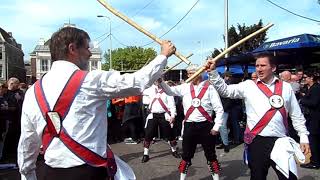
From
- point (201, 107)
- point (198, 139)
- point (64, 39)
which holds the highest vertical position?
point (64, 39)

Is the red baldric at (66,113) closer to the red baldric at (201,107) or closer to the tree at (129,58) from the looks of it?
the red baldric at (201,107)

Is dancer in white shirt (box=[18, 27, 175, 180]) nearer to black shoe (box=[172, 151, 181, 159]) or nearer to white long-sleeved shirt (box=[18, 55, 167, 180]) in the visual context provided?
white long-sleeved shirt (box=[18, 55, 167, 180])

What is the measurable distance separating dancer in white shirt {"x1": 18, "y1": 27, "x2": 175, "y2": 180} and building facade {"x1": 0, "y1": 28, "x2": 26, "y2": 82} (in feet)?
268

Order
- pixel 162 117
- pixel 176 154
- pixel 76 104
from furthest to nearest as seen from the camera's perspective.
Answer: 1. pixel 162 117
2. pixel 176 154
3. pixel 76 104

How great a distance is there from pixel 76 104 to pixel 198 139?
4517 mm

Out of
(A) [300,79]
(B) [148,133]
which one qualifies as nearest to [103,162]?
(B) [148,133]

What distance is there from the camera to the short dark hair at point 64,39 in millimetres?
3180

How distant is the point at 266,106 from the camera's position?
5105mm

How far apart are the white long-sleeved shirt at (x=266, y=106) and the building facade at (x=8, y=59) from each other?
80.1m

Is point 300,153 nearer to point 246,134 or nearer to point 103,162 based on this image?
point 246,134

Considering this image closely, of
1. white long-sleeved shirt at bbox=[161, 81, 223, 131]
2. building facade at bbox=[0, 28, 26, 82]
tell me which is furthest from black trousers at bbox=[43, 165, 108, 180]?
building facade at bbox=[0, 28, 26, 82]

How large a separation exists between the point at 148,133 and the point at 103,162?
7.32 m

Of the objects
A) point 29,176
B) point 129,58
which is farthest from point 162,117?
point 129,58

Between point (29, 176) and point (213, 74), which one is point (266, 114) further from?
point (29, 176)
